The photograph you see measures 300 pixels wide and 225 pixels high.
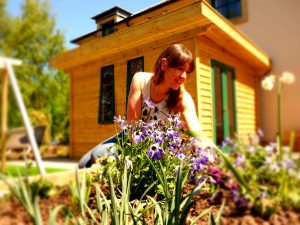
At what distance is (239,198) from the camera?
1.71m

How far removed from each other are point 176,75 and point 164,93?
129mm

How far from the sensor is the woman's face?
35.4 inches

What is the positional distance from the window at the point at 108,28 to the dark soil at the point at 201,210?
2.18ft

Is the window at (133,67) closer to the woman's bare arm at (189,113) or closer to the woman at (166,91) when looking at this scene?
the woman at (166,91)

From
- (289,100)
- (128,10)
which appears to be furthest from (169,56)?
(289,100)

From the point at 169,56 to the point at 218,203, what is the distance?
1199 millimetres

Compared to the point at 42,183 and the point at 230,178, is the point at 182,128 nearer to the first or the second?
the point at 230,178

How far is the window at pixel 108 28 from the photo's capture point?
983mm

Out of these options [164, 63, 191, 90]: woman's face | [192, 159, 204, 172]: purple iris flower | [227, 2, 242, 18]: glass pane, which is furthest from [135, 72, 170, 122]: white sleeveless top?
[227, 2, 242, 18]: glass pane

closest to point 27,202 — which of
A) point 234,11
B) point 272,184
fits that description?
point 272,184

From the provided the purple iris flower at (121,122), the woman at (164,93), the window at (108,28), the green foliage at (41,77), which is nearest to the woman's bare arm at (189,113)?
the woman at (164,93)

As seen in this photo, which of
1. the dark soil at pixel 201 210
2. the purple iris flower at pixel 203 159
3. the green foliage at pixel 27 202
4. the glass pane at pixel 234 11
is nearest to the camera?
the green foliage at pixel 27 202

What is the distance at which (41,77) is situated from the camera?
6.68 m

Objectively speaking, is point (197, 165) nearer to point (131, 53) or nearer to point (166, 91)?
point (166, 91)
